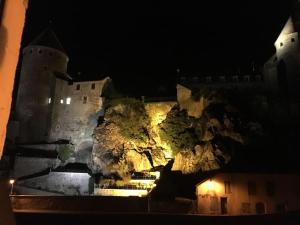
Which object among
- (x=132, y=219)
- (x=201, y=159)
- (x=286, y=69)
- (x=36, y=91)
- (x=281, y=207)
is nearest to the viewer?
(x=132, y=219)

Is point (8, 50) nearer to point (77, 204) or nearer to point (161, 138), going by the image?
point (77, 204)

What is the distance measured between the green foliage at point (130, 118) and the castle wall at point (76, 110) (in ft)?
13.3

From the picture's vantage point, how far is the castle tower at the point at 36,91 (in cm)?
4422

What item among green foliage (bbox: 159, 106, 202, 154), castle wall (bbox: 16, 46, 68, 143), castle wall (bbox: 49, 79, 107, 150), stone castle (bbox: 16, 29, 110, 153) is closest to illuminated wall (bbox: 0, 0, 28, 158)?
green foliage (bbox: 159, 106, 202, 154)

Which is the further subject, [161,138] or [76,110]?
[76,110]

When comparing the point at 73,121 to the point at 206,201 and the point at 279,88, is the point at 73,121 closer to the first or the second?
the point at 206,201

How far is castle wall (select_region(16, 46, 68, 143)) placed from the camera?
44.2 meters

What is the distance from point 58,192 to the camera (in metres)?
35.4

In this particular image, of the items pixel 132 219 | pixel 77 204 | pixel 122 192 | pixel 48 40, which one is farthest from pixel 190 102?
pixel 48 40

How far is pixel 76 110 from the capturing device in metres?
44.1

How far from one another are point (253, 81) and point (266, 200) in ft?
63.3

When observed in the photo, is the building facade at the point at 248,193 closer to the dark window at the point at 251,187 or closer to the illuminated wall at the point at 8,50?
the dark window at the point at 251,187

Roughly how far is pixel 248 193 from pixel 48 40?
38.9 meters

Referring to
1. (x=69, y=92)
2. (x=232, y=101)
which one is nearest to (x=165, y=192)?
(x=232, y=101)
